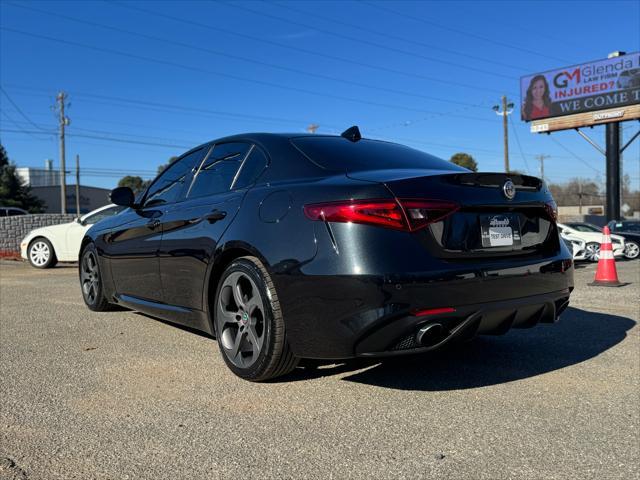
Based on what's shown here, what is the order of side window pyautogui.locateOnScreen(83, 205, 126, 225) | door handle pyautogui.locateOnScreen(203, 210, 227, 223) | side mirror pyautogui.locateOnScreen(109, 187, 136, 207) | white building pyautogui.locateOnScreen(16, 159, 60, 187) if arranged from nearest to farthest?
door handle pyautogui.locateOnScreen(203, 210, 227, 223)
side mirror pyautogui.locateOnScreen(109, 187, 136, 207)
side window pyautogui.locateOnScreen(83, 205, 126, 225)
white building pyautogui.locateOnScreen(16, 159, 60, 187)

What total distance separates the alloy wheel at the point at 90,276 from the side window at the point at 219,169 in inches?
79.5

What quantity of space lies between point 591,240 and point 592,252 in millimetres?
1301

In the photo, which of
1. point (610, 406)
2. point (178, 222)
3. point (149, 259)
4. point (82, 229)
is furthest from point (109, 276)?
point (82, 229)

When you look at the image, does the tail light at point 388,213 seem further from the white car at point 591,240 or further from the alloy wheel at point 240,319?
the white car at point 591,240

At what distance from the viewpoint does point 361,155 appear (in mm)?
3664

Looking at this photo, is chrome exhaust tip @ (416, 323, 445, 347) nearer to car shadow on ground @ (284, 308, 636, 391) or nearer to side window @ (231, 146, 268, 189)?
car shadow on ground @ (284, 308, 636, 391)

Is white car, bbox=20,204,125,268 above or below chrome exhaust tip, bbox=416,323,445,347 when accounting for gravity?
above

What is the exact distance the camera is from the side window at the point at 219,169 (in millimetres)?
3873

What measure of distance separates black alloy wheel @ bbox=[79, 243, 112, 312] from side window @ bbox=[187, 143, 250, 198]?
1.98m

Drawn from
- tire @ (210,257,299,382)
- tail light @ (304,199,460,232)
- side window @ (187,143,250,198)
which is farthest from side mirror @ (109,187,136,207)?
tail light @ (304,199,460,232)

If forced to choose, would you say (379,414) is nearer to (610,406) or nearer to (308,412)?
(308,412)

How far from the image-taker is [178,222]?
410 cm

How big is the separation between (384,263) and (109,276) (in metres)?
3.43

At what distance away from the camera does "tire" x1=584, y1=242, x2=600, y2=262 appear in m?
13.7
